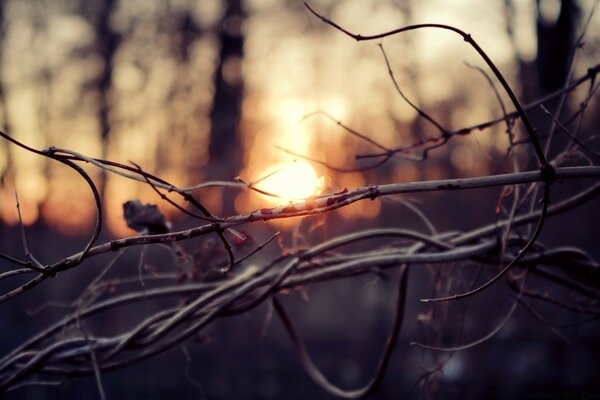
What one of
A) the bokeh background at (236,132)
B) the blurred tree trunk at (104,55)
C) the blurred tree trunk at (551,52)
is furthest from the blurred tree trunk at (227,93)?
the blurred tree trunk at (551,52)

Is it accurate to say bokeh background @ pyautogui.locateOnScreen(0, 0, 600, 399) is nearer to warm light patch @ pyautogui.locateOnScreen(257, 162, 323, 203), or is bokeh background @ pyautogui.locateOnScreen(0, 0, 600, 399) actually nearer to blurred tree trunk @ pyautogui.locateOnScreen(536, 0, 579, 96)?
blurred tree trunk @ pyautogui.locateOnScreen(536, 0, 579, 96)

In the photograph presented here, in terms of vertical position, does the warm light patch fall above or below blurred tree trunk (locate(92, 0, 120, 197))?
below

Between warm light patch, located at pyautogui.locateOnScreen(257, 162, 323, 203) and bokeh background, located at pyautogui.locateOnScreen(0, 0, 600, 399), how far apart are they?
6774 mm

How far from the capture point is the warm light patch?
876 mm

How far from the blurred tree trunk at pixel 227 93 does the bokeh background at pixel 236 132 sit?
3 centimetres

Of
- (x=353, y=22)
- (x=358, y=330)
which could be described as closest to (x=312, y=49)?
(x=353, y=22)

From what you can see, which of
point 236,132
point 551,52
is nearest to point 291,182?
point 551,52

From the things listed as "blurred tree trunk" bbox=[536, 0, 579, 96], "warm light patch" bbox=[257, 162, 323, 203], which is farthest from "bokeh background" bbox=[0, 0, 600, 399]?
"warm light patch" bbox=[257, 162, 323, 203]

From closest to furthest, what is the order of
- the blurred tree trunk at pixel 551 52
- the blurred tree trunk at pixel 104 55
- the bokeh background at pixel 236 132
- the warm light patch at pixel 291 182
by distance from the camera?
the warm light patch at pixel 291 182 → the blurred tree trunk at pixel 551 52 → the bokeh background at pixel 236 132 → the blurred tree trunk at pixel 104 55

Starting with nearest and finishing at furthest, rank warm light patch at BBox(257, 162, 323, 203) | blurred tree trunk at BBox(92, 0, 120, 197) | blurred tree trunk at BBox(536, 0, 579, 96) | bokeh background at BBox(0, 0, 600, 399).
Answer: warm light patch at BBox(257, 162, 323, 203), blurred tree trunk at BBox(536, 0, 579, 96), bokeh background at BBox(0, 0, 600, 399), blurred tree trunk at BBox(92, 0, 120, 197)

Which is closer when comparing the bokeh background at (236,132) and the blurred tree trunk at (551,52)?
the blurred tree trunk at (551,52)

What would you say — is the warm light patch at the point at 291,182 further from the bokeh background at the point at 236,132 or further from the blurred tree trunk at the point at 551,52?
the bokeh background at the point at 236,132

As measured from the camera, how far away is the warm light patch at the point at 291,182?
2.87 feet

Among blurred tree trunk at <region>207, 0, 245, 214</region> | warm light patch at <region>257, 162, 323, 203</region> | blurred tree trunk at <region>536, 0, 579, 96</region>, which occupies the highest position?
blurred tree trunk at <region>207, 0, 245, 214</region>
